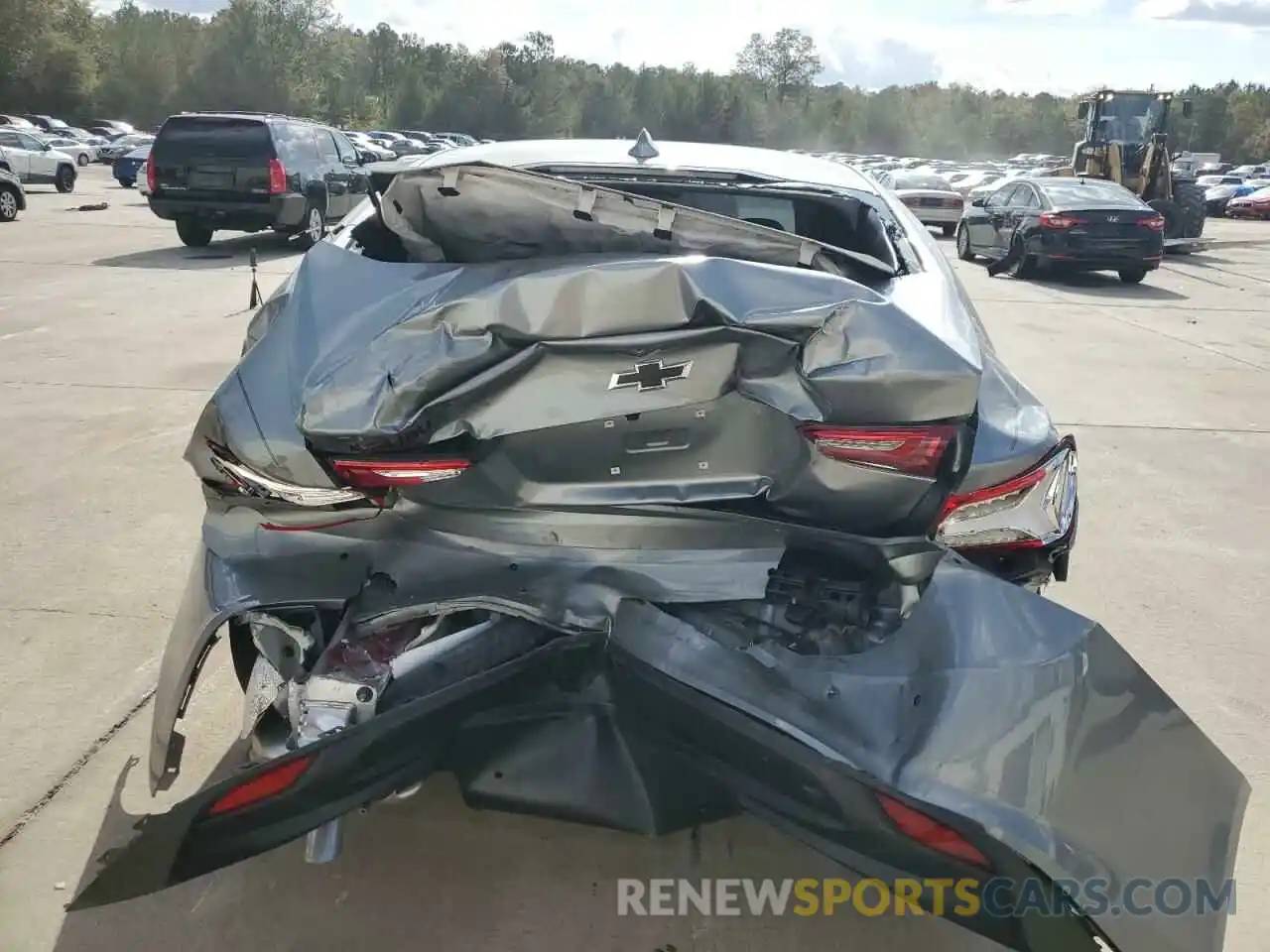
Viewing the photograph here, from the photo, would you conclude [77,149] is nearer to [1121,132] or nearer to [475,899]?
[1121,132]

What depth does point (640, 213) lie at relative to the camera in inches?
89.1

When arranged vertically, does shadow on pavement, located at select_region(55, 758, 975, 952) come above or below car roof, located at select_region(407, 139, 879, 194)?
below

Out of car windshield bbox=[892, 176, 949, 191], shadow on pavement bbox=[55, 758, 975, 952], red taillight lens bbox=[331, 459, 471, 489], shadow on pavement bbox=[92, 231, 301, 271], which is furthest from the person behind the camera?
car windshield bbox=[892, 176, 949, 191]

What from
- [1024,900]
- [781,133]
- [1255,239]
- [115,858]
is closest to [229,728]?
[115,858]

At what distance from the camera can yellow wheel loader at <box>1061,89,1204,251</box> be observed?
1825 centimetres

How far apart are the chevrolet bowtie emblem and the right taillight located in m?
0.68

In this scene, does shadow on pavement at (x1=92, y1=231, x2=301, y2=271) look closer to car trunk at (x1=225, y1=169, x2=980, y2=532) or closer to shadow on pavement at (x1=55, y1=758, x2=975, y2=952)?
shadow on pavement at (x1=55, y1=758, x2=975, y2=952)

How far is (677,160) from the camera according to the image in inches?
139

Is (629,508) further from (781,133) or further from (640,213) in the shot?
(781,133)

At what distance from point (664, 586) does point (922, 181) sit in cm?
2261

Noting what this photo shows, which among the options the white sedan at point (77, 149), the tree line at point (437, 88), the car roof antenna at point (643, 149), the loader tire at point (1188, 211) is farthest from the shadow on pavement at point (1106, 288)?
the tree line at point (437, 88)

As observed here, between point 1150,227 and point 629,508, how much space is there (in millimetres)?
13826

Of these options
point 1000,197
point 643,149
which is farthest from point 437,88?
point 643,149

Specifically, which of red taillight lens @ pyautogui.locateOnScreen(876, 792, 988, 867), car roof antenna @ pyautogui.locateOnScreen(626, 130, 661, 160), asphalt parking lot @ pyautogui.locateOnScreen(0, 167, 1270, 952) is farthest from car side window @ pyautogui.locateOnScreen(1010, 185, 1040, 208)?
red taillight lens @ pyautogui.locateOnScreen(876, 792, 988, 867)
